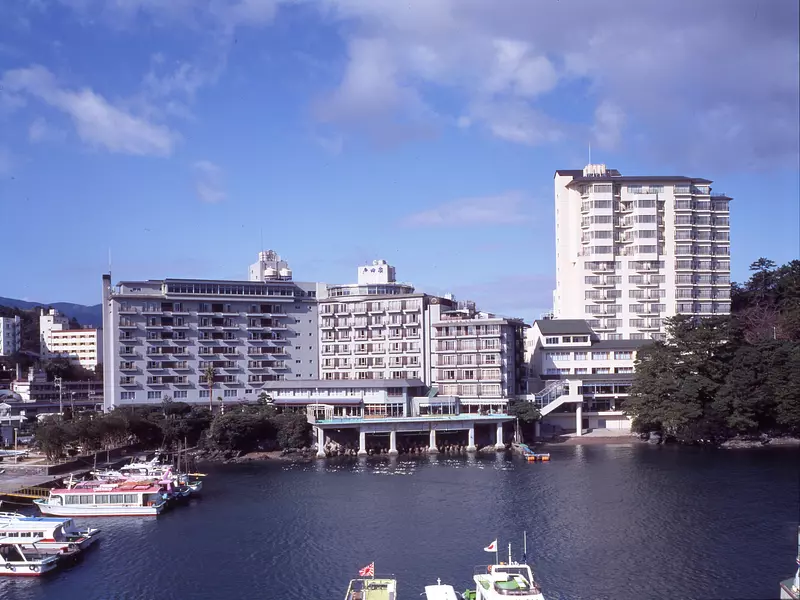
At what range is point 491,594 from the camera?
27766mm

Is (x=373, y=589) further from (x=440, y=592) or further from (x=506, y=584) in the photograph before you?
(x=506, y=584)

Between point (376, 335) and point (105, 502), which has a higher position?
point (376, 335)

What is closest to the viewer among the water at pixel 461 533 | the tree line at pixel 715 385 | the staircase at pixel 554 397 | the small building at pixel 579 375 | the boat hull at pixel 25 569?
the water at pixel 461 533

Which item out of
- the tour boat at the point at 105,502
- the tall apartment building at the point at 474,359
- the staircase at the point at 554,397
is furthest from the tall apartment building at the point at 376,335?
the tour boat at the point at 105,502

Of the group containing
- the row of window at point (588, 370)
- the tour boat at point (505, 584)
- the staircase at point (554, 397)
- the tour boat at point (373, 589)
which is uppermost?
the row of window at point (588, 370)

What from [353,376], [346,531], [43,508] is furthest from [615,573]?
[353,376]

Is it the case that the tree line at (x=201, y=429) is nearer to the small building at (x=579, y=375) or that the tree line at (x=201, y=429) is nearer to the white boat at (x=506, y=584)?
the small building at (x=579, y=375)

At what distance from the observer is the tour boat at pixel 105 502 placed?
4688 centimetres

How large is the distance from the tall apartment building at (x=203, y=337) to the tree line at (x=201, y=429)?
7018 millimetres

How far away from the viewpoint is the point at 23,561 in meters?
36.3

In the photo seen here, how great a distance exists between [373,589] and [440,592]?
8.50 ft

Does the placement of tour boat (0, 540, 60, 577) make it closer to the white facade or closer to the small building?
the small building

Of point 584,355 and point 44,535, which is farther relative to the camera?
point 584,355

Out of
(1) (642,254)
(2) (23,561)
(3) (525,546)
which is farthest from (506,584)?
(1) (642,254)
